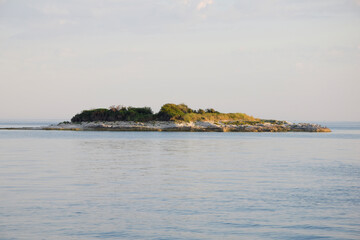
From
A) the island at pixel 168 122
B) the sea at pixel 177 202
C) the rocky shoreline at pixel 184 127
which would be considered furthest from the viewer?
the island at pixel 168 122

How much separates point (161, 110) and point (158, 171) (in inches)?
2978

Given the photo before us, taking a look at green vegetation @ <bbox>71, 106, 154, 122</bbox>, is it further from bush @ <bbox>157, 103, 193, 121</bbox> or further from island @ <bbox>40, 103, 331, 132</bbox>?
bush @ <bbox>157, 103, 193, 121</bbox>

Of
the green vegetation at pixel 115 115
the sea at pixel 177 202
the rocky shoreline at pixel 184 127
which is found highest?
the green vegetation at pixel 115 115

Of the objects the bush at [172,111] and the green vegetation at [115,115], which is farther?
the green vegetation at [115,115]

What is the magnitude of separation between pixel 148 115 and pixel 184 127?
12754mm

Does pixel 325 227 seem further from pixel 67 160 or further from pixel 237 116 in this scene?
pixel 237 116

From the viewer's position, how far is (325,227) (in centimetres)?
1318

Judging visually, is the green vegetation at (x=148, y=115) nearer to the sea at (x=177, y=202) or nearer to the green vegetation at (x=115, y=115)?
the green vegetation at (x=115, y=115)

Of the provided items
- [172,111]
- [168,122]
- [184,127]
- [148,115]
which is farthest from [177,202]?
[148,115]

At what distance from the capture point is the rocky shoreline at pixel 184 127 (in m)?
92.7

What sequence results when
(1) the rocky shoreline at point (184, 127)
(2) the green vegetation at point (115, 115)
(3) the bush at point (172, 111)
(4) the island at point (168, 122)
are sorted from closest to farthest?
1. (1) the rocky shoreline at point (184, 127)
2. (4) the island at point (168, 122)
3. (3) the bush at point (172, 111)
4. (2) the green vegetation at point (115, 115)

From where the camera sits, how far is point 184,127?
304 ft

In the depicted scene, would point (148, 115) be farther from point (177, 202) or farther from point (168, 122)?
point (177, 202)

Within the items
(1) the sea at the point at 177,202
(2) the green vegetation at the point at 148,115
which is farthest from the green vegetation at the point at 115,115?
(1) the sea at the point at 177,202
